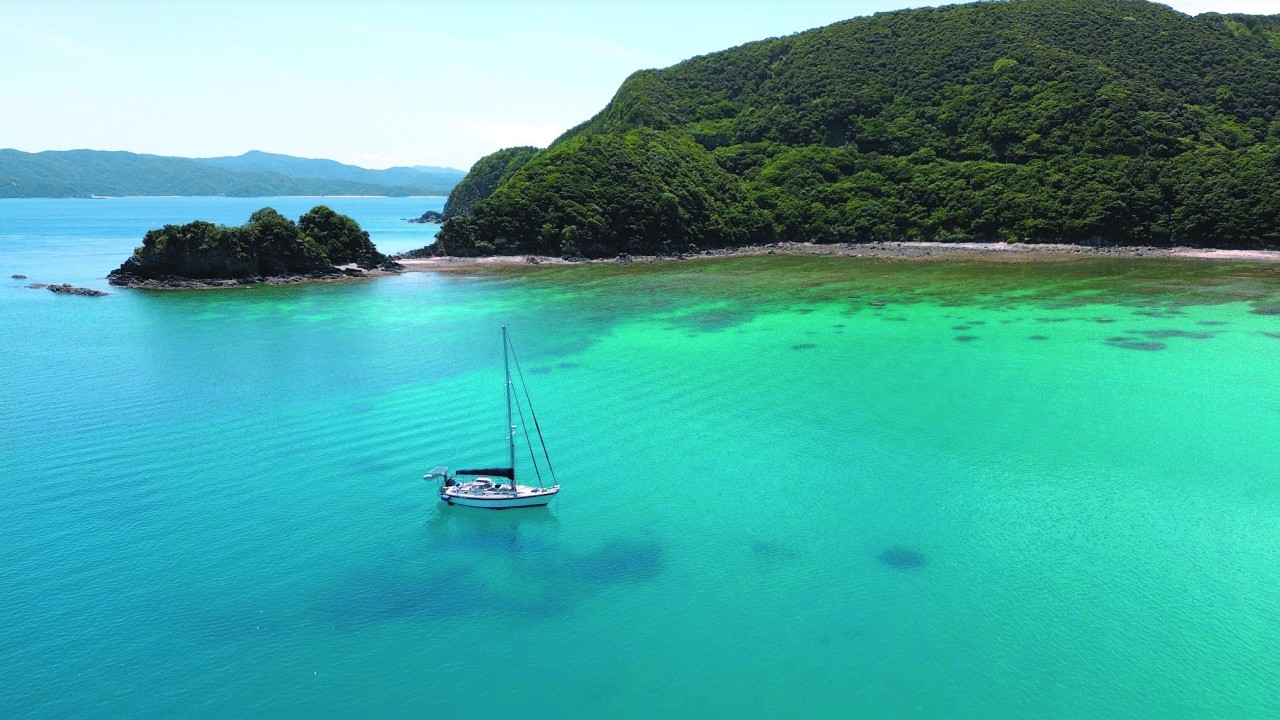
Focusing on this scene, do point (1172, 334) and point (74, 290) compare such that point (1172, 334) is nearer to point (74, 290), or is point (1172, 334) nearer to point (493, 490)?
point (493, 490)

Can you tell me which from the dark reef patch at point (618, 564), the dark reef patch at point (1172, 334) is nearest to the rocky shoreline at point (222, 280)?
the dark reef patch at point (618, 564)

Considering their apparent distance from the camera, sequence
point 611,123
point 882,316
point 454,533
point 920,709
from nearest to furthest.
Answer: point 920,709
point 454,533
point 882,316
point 611,123

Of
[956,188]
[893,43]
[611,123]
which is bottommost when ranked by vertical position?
[956,188]

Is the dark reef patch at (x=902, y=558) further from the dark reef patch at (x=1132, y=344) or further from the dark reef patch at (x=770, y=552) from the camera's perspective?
the dark reef patch at (x=1132, y=344)

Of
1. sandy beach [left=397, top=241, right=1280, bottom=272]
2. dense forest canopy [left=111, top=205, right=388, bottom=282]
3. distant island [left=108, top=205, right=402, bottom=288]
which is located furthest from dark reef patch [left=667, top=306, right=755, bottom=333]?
dense forest canopy [left=111, top=205, right=388, bottom=282]

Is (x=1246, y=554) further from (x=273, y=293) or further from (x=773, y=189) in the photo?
(x=773, y=189)

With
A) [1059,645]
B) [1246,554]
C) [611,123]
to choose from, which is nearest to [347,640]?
[1059,645]
